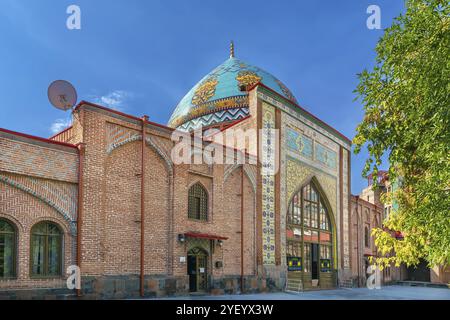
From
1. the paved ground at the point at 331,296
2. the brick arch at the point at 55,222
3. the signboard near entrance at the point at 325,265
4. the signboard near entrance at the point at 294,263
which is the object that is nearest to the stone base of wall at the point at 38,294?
the brick arch at the point at 55,222

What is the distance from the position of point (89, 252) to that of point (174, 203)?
3.81m

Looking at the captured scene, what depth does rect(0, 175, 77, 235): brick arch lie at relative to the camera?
12820 millimetres

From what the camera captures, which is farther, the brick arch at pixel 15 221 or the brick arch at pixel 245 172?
the brick arch at pixel 245 172

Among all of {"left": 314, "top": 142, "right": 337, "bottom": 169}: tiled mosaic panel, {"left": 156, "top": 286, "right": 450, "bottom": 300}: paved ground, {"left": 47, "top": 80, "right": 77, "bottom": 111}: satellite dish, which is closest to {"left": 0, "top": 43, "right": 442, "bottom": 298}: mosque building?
{"left": 314, "top": 142, "right": 337, "bottom": 169}: tiled mosaic panel

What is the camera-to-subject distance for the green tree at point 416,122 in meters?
9.32

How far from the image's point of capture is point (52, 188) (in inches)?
542

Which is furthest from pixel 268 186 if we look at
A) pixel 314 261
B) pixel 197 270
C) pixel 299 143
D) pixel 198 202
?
pixel 314 261

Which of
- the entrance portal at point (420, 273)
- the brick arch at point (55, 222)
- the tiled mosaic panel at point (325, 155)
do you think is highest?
the tiled mosaic panel at point (325, 155)

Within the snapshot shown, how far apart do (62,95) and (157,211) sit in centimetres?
497

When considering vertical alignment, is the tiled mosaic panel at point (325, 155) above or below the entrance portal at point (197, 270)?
above

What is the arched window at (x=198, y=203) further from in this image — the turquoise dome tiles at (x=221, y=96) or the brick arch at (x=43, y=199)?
the turquoise dome tiles at (x=221, y=96)

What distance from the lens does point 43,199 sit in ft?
44.3

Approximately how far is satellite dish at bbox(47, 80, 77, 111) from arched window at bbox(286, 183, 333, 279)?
12.5 metres

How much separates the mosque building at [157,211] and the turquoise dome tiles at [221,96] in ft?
2.92
